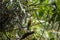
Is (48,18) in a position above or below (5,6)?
below

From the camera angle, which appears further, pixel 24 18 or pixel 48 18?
pixel 48 18

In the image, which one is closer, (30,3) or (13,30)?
(13,30)

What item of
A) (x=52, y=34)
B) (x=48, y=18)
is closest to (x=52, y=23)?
(x=48, y=18)

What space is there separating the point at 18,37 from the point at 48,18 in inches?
12.3

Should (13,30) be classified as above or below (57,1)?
below

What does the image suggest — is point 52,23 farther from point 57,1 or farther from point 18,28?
point 18,28

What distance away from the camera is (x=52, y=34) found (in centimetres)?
159

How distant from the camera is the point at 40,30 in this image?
1598mm

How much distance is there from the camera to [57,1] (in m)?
1.73

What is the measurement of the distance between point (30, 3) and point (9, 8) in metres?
0.25

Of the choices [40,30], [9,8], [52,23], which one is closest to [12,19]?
[9,8]

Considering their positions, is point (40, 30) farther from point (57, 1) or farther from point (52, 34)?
point (57, 1)

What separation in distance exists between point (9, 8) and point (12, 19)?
3.0 inches

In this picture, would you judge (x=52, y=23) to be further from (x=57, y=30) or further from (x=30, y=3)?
(x=30, y=3)
